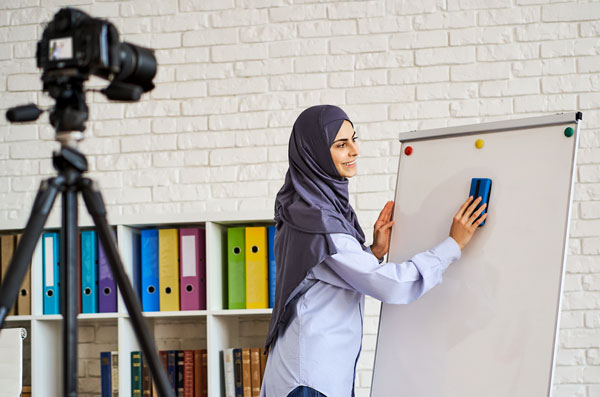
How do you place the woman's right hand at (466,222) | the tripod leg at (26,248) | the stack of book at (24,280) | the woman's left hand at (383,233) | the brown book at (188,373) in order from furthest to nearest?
the stack of book at (24,280)
the brown book at (188,373)
the woman's left hand at (383,233)
the woman's right hand at (466,222)
the tripod leg at (26,248)

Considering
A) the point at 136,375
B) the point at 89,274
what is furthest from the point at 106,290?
the point at 136,375

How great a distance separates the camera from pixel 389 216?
7.29ft

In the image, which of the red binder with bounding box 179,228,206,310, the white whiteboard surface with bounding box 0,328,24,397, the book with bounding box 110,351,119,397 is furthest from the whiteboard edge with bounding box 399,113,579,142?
the white whiteboard surface with bounding box 0,328,24,397

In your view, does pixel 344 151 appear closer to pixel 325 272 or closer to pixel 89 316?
pixel 325 272

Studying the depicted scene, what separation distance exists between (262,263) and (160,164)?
74 cm

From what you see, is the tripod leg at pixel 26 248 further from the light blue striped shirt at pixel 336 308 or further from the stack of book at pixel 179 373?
the stack of book at pixel 179 373

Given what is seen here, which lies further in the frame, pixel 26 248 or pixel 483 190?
pixel 483 190

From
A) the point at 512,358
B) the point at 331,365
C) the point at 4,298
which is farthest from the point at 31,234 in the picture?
the point at 512,358

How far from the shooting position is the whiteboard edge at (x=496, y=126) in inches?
73.5

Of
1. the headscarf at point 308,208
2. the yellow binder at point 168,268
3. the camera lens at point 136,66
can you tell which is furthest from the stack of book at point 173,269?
the camera lens at point 136,66

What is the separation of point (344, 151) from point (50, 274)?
141 cm

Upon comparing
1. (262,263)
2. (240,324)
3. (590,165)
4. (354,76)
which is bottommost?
(240,324)

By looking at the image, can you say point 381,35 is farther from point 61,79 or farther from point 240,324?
point 61,79

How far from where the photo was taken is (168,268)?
9.07 ft
